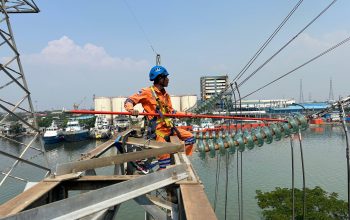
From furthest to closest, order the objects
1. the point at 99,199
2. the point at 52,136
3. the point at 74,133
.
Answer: the point at 74,133 → the point at 52,136 → the point at 99,199

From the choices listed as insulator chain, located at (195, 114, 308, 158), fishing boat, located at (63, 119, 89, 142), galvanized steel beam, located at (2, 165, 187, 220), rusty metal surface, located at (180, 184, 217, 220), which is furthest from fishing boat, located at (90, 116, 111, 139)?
rusty metal surface, located at (180, 184, 217, 220)

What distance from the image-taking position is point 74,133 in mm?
53594

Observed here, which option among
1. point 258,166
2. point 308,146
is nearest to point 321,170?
point 258,166

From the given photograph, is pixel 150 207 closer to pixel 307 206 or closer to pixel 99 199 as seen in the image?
pixel 99 199

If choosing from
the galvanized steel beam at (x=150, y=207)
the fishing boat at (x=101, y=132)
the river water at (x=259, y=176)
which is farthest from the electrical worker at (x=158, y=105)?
the fishing boat at (x=101, y=132)

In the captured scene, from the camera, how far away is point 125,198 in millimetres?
1863

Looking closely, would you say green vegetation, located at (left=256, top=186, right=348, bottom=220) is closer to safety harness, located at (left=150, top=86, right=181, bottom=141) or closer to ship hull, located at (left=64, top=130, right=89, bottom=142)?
safety harness, located at (left=150, top=86, right=181, bottom=141)

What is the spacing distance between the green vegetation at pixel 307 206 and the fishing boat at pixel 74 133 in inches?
1690

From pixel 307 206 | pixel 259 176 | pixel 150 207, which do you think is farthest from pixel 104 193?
pixel 259 176

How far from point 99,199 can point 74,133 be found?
54648 mm

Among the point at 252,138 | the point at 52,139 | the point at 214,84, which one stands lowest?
the point at 52,139

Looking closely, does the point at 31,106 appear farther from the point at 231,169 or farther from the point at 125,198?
the point at 231,169

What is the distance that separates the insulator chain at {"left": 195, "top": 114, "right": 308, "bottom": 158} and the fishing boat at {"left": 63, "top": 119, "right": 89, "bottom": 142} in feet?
166

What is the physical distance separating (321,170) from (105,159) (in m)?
24.9
